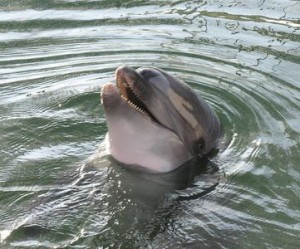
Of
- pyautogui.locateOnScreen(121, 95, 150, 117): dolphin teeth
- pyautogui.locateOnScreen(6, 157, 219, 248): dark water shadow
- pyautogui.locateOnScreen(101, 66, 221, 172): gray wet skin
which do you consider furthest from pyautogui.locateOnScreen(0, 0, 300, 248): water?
pyautogui.locateOnScreen(121, 95, 150, 117): dolphin teeth

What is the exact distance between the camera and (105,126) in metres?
6.55

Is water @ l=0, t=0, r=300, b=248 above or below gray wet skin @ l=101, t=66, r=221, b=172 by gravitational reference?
below

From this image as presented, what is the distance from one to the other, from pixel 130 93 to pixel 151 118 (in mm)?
239

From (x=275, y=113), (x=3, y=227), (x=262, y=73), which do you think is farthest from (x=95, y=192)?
(x=262, y=73)

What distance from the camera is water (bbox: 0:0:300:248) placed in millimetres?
4891

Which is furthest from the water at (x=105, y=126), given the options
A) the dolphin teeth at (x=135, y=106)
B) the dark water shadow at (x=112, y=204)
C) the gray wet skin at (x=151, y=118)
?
the dolphin teeth at (x=135, y=106)

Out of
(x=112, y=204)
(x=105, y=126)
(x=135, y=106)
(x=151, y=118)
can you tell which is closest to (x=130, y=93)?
(x=135, y=106)

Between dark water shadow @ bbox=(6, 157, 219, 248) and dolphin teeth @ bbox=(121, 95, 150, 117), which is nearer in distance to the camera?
dark water shadow @ bbox=(6, 157, 219, 248)

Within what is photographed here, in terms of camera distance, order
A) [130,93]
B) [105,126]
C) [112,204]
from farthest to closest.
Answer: [105,126]
[130,93]
[112,204]

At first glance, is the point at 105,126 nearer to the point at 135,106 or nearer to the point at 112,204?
the point at 135,106

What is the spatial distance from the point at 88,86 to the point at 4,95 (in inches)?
34.2

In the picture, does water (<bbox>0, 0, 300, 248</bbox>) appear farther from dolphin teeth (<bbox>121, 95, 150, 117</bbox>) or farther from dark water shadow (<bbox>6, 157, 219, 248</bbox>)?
dolphin teeth (<bbox>121, 95, 150, 117</bbox>)

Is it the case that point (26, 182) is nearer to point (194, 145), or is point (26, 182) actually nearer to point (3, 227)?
point (3, 227)

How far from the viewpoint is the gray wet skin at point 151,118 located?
5094 mm
